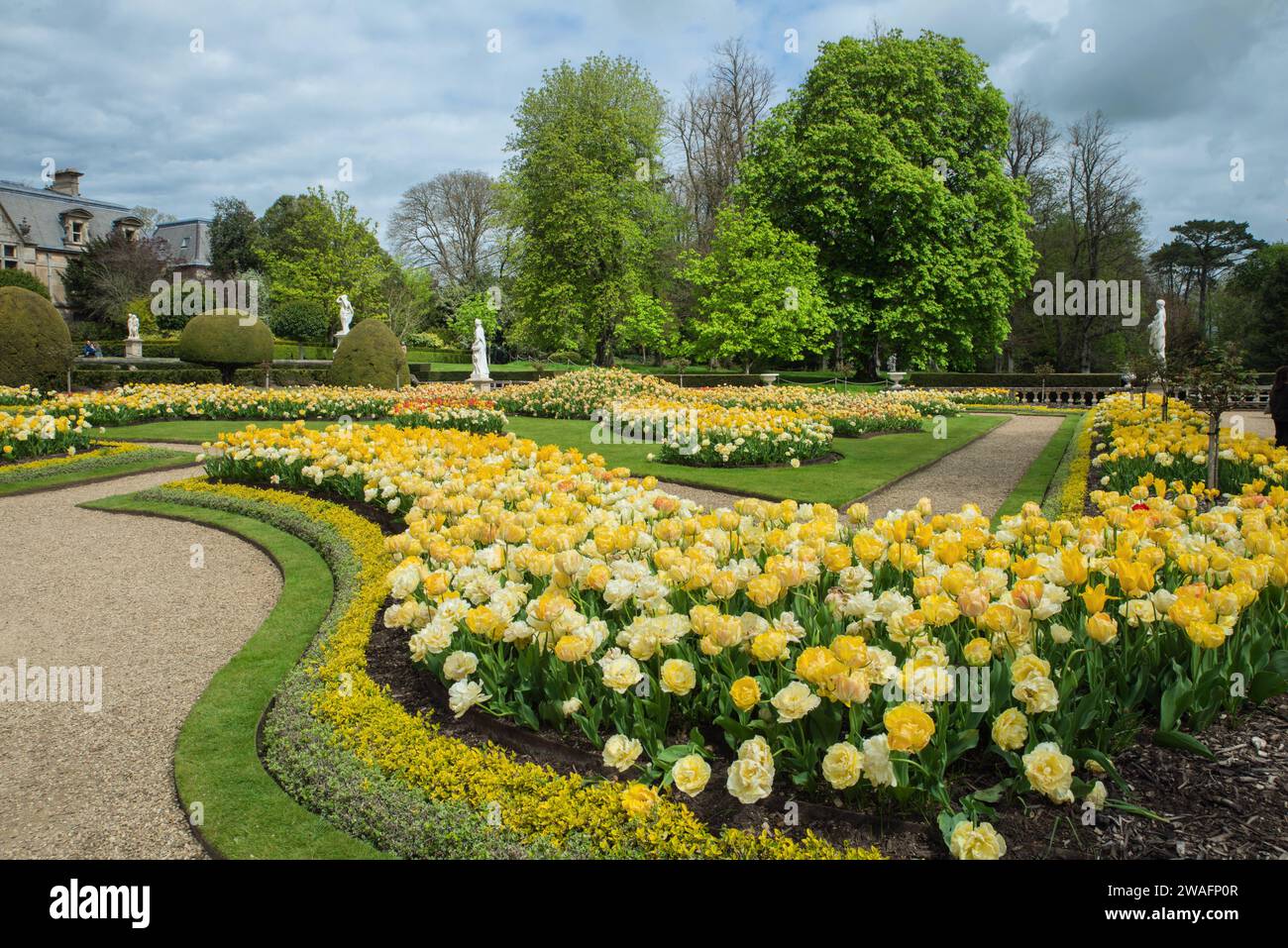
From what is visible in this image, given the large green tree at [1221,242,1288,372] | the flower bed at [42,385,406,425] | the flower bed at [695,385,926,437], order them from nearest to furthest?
the flower bed at [695,385,926,437] < the flower bed at [42,385,406,425] < the large green tree at [1221,242,1288,372]

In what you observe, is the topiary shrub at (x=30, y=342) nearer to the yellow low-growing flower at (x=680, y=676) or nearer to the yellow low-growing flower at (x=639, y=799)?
the yellow low-growing flower at (x=680, y=676)

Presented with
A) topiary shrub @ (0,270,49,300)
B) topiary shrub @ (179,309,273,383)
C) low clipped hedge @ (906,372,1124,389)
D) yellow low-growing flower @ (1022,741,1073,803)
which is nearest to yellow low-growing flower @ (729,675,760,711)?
yellow low-growing flower @ (1022,741,1073,803)

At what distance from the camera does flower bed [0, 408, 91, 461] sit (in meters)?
11.2

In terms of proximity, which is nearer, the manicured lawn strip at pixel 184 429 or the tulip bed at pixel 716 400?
the manicured lawn strip at pixel 184 429

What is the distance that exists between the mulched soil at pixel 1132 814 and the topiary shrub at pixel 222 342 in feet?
85.9

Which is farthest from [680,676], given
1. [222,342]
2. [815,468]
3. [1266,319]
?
[1266,319]

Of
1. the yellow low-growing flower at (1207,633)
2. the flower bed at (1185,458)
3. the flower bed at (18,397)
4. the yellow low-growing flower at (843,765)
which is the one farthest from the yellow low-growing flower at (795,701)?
the flower bed at (18,397)

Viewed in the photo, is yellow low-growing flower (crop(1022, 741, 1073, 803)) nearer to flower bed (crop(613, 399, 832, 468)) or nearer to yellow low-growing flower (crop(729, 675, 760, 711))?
yellow low-growing flower (crop(729, 675, 760, 711))

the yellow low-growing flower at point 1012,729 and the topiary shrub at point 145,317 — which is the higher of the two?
the topiary shrub at point 145,317

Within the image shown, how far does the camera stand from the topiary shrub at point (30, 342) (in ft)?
61.3

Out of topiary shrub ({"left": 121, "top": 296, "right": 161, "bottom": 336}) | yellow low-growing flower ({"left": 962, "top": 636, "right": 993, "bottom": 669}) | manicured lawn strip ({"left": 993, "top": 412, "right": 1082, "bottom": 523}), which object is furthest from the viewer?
topiary shrub ({"left": 121, "top": 296, "right": 161, "bottom": 336})

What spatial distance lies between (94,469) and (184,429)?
5.12 meters

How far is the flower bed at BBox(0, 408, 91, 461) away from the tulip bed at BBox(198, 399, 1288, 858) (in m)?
9.99
